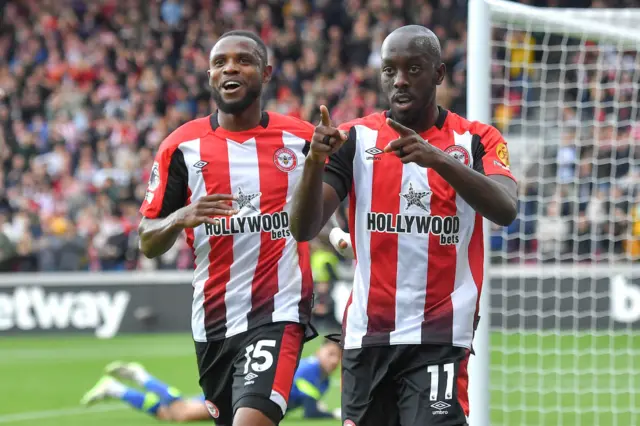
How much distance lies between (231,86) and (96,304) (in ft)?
43.3

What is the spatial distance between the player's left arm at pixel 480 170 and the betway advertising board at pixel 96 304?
13.4m

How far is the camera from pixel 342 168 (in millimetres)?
4934

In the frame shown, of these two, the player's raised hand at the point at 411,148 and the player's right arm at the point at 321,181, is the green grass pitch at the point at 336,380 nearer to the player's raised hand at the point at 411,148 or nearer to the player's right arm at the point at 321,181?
the player's right arm at the point at 321,181

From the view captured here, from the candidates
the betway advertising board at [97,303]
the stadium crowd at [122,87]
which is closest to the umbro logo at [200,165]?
the betway advertising board at [97,303]

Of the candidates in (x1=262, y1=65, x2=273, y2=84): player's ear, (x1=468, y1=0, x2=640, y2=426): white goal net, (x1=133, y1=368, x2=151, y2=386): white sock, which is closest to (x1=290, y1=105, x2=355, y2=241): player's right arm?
(x1=262, y1=65, x2=273, y2=84): player's ear

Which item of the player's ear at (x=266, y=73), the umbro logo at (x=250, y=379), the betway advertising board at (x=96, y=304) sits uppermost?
the player's ear at (x=266, y=73)

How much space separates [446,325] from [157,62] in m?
21.2

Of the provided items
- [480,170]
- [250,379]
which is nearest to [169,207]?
[250,379]

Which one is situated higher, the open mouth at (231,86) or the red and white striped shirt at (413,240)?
the open mouth at (231,86)

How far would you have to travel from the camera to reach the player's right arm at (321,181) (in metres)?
4.26

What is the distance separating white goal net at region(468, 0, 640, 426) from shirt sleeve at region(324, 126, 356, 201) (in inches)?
108

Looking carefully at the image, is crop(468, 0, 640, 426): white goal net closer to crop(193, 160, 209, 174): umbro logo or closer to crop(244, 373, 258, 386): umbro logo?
crop(193, 160, 209, 174): umbro logo

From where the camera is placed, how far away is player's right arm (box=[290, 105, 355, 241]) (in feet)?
14.0

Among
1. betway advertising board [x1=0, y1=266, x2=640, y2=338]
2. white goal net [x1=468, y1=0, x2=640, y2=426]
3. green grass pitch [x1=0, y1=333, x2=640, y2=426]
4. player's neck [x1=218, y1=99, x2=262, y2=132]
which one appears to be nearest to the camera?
player's neck [x1=218, y1=99, x2=262, y2=132]
